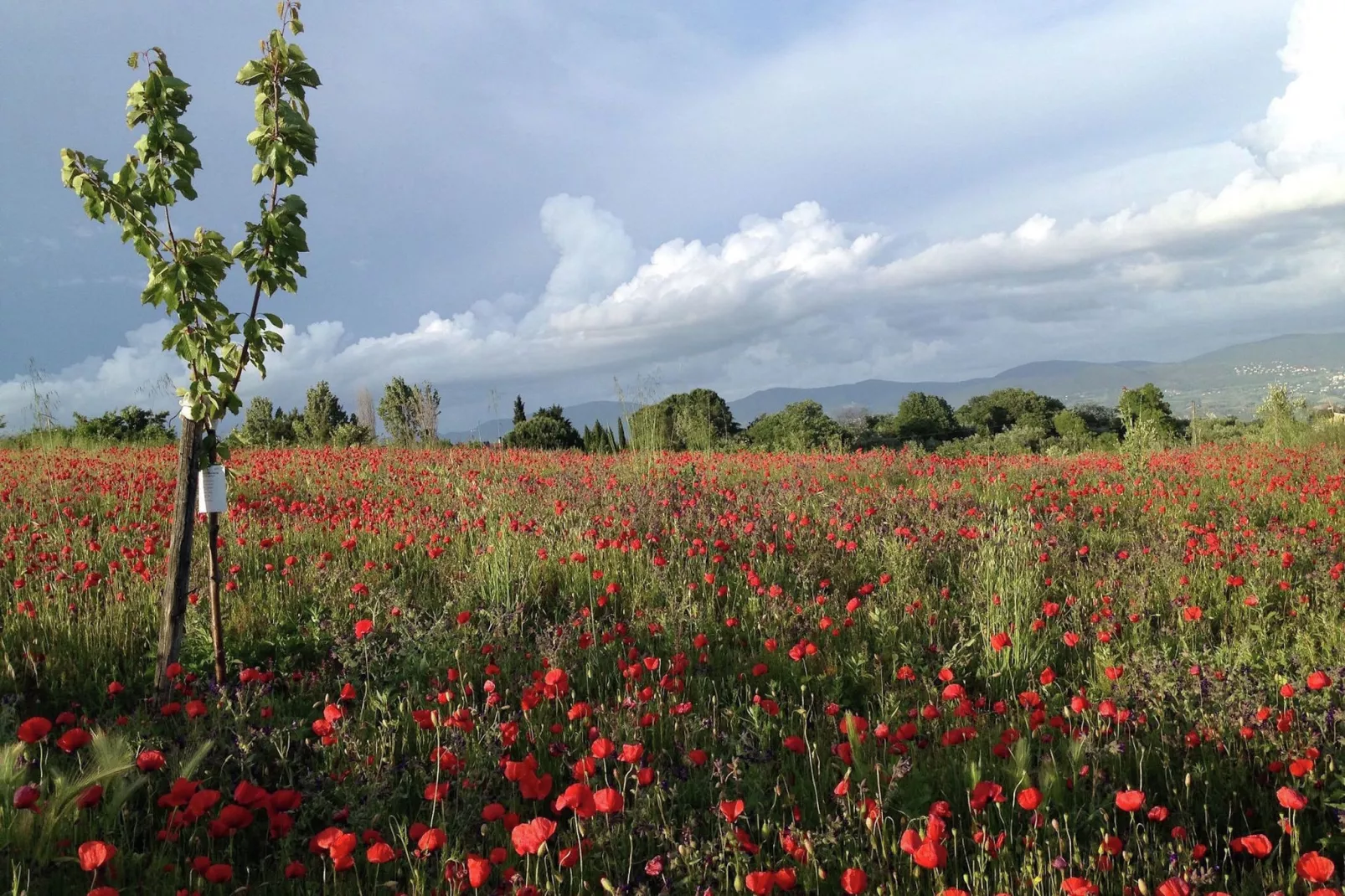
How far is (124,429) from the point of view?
20016 mm

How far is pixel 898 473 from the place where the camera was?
1038 cm

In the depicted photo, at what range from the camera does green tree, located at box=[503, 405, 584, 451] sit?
80.5 feet

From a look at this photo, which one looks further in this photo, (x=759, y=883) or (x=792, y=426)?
(x=792, y=426)

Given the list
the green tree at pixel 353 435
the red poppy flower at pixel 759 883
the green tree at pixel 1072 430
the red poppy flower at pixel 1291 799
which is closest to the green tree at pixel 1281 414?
the green tree at pixel 1072 430

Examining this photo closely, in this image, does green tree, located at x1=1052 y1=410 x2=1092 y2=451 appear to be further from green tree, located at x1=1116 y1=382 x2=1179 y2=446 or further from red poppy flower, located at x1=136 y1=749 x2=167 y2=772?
red poppy flower, located at x1=136 y1=749 x2=167 y2=772

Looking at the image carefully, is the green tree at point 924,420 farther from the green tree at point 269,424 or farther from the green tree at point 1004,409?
the green tree at point 269,424

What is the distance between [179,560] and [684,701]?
2.48 meters

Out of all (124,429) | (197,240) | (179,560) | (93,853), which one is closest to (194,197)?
(197,240)

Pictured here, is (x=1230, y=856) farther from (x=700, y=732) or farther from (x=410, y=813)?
(x=410, y=813)

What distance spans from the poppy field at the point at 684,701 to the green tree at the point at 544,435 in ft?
54.4

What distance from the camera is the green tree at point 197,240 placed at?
334 centimetres

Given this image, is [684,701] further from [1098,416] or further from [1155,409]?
[1098,416]

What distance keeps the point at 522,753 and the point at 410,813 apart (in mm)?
471

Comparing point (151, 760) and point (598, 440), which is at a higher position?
point (598, 440)
